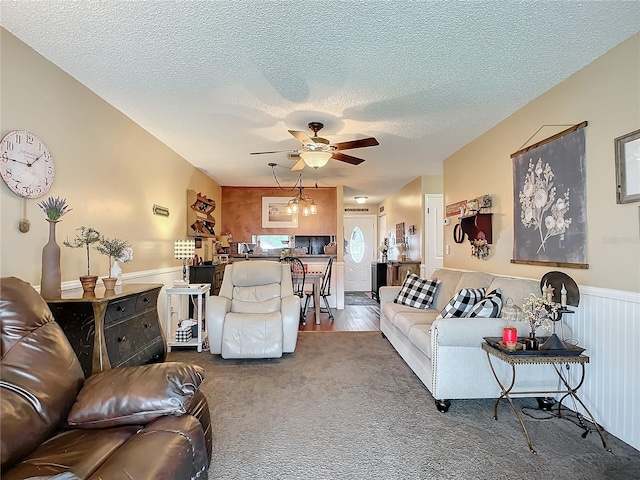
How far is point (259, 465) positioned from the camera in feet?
6.17

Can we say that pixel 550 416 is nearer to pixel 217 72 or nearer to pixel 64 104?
pixel 217 72

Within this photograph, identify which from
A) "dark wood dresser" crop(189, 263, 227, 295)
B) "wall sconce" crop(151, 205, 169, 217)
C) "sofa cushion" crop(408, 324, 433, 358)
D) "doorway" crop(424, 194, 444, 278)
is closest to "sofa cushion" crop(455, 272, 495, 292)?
"sofa cushion" crop(408, 324, 433, 358)

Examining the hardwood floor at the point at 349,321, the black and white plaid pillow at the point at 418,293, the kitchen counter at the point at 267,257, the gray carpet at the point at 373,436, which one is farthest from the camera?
the kitchen counter at the point at 267,257

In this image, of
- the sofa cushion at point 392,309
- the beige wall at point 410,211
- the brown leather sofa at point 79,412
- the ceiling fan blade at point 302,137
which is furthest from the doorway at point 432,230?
the brown leather sofa at point 79,412

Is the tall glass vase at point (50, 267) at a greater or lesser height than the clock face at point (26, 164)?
lesser

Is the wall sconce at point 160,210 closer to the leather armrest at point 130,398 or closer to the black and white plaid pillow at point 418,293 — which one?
the leather armrest at point 130,398

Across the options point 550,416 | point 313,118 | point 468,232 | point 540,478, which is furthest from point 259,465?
point 468,232

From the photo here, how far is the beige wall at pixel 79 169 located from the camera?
213 centimetres

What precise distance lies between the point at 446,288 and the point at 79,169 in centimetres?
368

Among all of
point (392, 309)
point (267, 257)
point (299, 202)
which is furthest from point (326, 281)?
point (392, 309)

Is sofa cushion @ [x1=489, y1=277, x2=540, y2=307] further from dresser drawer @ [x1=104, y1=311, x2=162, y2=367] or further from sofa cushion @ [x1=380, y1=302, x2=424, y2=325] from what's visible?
dresser drawer @ [x1=104, y1=311, x2=162, y2=367]

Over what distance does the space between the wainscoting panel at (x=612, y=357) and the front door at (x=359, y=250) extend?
749cm

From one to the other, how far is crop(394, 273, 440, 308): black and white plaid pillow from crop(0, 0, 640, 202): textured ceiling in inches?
68.1

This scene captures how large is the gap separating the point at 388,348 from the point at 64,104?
382 centimetres
